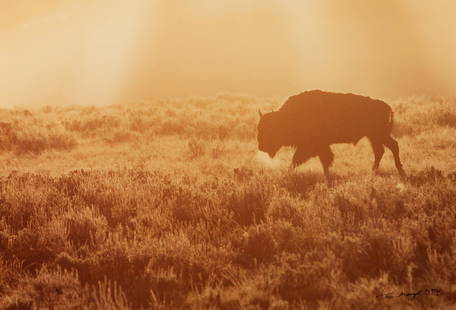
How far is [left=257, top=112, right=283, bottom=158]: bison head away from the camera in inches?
403

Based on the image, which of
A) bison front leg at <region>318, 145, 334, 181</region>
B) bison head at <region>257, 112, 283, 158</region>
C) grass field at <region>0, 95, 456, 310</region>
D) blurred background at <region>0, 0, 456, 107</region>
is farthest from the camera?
blurred background at <region>0, 0, 456, 107</region>

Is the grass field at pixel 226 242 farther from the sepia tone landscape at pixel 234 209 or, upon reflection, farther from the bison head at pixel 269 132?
the bison head at pixel 269 132

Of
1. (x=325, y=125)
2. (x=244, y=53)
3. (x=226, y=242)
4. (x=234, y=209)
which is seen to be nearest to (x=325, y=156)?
(x=325, y=125)

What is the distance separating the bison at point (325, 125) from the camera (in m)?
9.85

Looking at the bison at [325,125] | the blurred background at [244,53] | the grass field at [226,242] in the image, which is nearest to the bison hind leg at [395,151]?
the bison at [325,125]

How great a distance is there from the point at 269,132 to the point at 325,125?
3.78 ft

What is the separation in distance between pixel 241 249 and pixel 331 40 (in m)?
84.1

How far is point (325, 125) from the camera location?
9906 millimetres

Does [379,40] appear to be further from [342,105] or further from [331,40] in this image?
[342,105]

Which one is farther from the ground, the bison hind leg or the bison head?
the bison head

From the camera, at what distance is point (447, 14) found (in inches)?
3191
